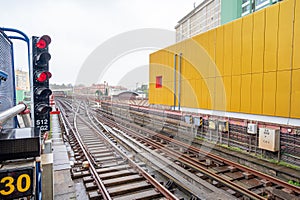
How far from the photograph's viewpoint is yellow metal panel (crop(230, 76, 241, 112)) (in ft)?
33.8

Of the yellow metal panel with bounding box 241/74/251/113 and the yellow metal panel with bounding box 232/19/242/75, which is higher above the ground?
the yellow metal panel with bounding box 232/19/242/75

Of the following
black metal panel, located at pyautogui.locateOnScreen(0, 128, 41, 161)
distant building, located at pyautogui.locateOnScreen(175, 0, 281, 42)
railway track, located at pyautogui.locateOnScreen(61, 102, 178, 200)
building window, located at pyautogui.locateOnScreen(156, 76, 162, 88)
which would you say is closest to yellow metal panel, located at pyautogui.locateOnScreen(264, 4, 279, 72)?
railway track, located at pyautogui.locateOnScreen(61, 102, 178, 200)

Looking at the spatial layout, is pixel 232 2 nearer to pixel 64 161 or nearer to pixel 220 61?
pixel 220 61

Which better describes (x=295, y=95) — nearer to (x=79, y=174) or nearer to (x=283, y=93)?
(x=283, y=93)

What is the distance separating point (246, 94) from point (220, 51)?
3.11 m

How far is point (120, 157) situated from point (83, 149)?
164 centimetres

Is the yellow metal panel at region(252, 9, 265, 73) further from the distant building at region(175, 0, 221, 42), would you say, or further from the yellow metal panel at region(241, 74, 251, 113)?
the distant building at region(175, 0, 221, 42)

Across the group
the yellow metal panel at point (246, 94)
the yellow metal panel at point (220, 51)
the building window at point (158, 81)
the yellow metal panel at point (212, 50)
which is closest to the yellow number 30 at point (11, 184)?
the yellow metal panel at point (246, 94)

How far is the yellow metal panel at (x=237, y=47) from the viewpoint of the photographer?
10289mm

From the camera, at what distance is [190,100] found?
14.2 metres

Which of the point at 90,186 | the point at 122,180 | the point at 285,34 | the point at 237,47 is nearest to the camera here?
the point at 90,186

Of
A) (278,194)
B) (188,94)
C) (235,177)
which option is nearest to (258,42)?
(188,94)

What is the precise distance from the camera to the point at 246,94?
9.89 m

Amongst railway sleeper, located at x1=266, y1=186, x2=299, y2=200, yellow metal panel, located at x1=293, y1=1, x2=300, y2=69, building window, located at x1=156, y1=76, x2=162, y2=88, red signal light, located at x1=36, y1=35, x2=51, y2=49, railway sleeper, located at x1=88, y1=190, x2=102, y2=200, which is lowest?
railway sleeper, located at x1=266, y1=186, x2=299, y2=200
